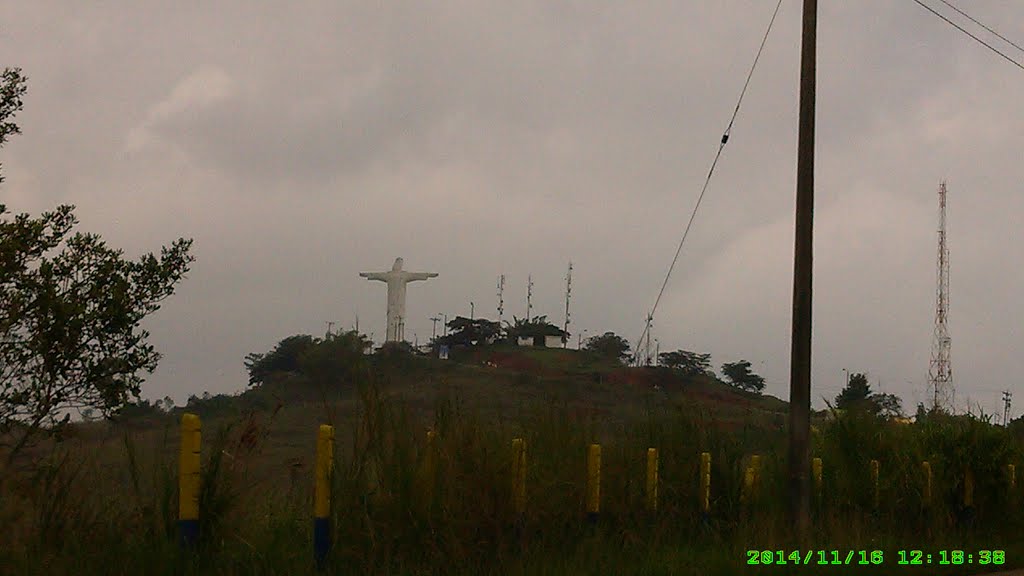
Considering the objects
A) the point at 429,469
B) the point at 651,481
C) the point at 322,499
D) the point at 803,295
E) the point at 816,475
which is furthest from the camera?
the point at 816,475

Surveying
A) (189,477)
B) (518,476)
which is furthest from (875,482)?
(189,477)

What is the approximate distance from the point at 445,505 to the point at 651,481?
4341 mm

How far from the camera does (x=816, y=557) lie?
13.7m

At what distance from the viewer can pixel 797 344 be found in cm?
1622

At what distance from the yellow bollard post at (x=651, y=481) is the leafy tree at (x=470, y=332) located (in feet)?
215

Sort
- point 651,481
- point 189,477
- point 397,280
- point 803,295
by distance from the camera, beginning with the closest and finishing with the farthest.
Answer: point 189,477 < point 651,481 < point 803,295 < point 397,280

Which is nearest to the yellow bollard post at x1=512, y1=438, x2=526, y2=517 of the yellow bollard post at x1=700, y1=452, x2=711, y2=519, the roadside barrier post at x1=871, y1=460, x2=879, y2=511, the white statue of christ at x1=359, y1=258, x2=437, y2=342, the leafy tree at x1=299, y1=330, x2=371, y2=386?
the leafy tree at x1=299, y1=330, x2=371, y2=386

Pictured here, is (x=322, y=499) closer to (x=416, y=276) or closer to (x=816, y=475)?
(x=816, y=475)

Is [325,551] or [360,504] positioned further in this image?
[360,504]

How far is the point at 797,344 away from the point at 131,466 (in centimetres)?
1010

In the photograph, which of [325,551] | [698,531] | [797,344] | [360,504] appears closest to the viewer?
[325,551]

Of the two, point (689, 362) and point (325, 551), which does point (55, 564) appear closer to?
point (325, 551)

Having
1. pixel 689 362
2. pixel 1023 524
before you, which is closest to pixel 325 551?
pixel 1023 524

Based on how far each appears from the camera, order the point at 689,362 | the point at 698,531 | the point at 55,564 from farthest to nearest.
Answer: the point at 689,362
the point at 698,531
the point at 55,564
